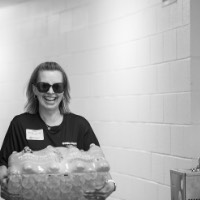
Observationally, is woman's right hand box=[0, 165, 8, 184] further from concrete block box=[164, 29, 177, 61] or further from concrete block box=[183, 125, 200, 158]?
concrete block box=[164, 29, 177, 61]

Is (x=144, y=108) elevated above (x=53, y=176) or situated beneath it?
elevated above

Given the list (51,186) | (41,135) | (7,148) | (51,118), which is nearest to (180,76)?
(51,118)

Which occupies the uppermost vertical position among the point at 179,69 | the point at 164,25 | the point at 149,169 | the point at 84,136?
the point at 164,25

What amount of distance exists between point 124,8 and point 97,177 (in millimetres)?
2049

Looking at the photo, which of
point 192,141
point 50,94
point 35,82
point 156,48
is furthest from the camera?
point 156,48

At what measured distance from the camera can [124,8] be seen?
3.99m

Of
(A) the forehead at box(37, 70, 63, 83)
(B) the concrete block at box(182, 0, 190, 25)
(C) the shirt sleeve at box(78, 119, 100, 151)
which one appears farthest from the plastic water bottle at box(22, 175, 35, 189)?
(B) the concrete block at box(182, 0, 190, 25)

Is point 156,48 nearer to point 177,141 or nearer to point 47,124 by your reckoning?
point 177,141

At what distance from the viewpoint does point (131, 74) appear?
390cm

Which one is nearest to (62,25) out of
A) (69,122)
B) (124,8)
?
(124,8)

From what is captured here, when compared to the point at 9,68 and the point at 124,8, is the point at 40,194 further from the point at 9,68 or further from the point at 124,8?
the point at 9,68

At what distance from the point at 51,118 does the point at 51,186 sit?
20.3 inches

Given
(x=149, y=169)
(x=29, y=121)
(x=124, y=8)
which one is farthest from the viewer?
(x=124, y=8)

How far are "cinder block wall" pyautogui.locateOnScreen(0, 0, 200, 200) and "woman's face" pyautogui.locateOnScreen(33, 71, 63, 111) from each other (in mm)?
973
